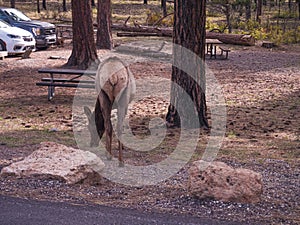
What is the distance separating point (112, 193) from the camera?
7109mm

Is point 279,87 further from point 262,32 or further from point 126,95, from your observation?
point 262,32

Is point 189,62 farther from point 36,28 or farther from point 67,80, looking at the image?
point 36,28

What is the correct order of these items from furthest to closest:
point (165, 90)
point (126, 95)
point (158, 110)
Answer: point (165, 90), point (158, 110), point (126, 95)

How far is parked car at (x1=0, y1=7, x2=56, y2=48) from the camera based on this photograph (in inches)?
1024

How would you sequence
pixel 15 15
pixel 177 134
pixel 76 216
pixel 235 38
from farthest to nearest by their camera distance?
pixel 235 38
pixel 15 15
pixel 177 134
pixel 76 216

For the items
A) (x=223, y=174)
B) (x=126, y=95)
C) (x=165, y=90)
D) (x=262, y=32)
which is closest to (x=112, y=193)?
(x=223, y=174)

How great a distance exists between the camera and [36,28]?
2594cm

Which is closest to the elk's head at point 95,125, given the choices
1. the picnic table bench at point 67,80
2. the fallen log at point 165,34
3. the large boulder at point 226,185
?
the large boulder at point 226,185

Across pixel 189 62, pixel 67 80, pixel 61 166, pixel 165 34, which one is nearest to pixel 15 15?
pixel 165 34

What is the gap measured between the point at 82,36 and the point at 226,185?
43.7ft

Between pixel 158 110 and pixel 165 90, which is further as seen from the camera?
pixel 165 90

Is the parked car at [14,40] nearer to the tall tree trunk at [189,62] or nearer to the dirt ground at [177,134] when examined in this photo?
the dirt ground at [177,134]

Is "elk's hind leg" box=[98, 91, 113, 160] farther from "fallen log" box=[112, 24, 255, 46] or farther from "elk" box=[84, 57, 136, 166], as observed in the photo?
"fallen log" box=[112, 24, 255, 46]

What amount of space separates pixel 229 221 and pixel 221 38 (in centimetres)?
2326
